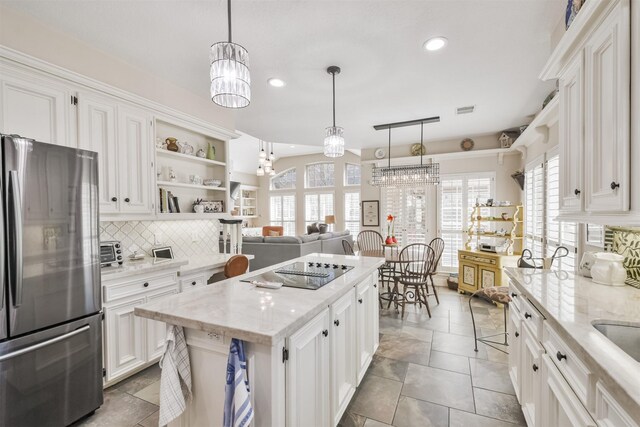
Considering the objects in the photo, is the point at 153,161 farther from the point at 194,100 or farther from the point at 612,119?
the point at 612,119

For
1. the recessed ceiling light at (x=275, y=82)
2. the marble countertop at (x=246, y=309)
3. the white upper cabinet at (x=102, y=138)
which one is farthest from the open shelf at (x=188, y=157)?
the marble countertop at (x=246, y=309)

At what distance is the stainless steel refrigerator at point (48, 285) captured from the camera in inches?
61.9

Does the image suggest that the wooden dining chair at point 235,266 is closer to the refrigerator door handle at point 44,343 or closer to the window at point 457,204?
the refrigerator door handle at point 44,343

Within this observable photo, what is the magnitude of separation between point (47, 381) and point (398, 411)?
7.44 feet

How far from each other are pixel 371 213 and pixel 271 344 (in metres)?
5.20

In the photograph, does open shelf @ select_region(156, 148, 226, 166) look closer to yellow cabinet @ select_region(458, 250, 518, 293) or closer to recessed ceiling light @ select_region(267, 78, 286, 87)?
recessed ceiling light @ select_region(267, 78, 286, 87)

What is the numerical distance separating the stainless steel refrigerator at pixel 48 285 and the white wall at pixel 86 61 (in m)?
0.95

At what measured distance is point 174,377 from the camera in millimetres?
1303

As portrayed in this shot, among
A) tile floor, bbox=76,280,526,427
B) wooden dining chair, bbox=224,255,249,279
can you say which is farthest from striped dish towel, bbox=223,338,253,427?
wooden dining chair, bbox=224,255,249,279

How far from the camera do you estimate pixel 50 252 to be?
1.73 m

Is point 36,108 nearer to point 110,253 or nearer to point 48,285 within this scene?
point 110,253

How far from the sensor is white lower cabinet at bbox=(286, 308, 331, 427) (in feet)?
4.19

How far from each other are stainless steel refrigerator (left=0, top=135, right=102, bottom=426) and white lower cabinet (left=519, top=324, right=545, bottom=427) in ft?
9.03

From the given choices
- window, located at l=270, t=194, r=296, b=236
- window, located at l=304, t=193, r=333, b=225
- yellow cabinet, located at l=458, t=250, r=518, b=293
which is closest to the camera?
yellow cabinet, located at l=458, t=250, r=518, b=293
